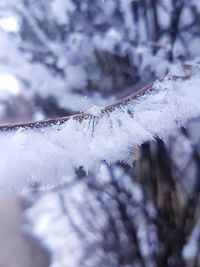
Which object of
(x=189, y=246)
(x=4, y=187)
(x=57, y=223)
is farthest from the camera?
(x=57, y=223)

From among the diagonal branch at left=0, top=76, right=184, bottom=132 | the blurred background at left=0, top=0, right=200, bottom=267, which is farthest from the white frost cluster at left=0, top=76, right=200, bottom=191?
the blurred background at left=0, top=0, right=200, bottom=267

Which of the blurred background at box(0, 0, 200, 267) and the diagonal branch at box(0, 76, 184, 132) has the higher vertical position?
the blurred background at box(0, 0, 200, 267)

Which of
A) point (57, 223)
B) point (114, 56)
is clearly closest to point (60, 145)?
point (114, 56)

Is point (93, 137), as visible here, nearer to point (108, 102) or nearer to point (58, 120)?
point (58, 120)

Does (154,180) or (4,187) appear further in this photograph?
(154,180)

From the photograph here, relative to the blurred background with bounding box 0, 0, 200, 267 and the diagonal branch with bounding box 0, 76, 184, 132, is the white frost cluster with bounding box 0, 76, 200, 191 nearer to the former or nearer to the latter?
the diagonal branch with bounding box 0, 76, 184, 132

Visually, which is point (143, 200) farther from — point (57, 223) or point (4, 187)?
point (4, 187)

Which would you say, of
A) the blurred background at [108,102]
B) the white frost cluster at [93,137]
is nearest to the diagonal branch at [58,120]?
the white frost cluster at [93,137]
